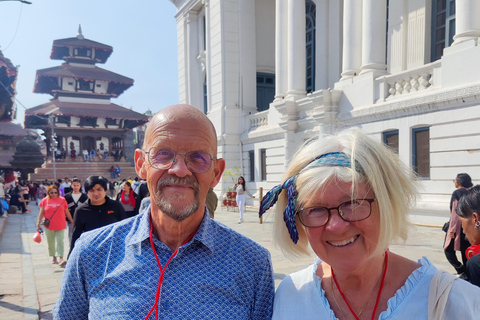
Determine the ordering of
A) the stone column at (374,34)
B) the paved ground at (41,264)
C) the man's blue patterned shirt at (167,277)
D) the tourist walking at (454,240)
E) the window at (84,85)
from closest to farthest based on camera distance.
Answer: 1. the man's blue patterned shirt at (167,277)
2. the tourist walking at (454,240)
3. the paved ground at (41,264)
4. the stone column at (374,34)
5. the window at (84,85)

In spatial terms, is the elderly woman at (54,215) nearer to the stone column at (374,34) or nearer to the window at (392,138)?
the window at (392,138)

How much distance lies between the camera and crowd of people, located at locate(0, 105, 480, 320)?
4.88 feet

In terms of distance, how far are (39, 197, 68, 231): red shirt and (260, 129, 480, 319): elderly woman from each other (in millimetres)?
6724

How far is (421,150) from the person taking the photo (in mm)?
Answer: 10922

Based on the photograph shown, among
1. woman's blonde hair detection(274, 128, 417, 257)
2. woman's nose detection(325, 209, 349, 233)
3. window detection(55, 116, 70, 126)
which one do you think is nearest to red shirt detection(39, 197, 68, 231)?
woman's blonde hair detection(274, 128, 417, 257)

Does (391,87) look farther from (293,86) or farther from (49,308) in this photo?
(49,308)

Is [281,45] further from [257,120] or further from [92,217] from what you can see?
[92,217]

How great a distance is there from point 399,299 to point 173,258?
92cm

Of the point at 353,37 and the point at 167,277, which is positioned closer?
the point at 167,277

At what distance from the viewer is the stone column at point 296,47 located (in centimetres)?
1609

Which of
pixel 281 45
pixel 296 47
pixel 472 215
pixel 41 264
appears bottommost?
pixel 41 264

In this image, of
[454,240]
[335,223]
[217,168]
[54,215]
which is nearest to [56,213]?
[54,215]

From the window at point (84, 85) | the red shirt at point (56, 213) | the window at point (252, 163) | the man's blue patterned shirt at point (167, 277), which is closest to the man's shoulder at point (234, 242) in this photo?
the man's blue patterned shirt at point (167, 277)

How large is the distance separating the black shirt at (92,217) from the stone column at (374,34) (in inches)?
384
